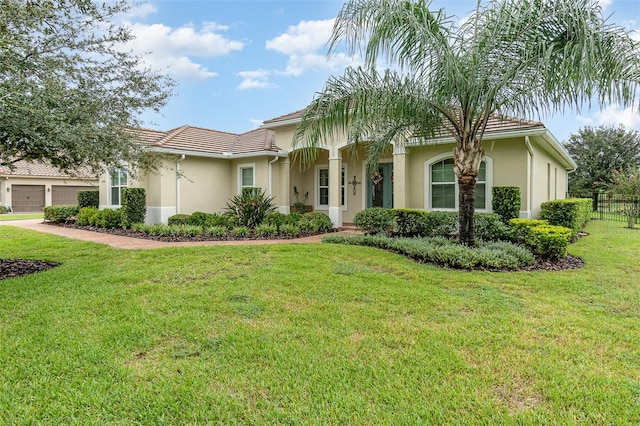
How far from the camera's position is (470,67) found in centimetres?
732

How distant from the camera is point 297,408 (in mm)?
2828

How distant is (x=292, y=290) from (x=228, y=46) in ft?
46.1

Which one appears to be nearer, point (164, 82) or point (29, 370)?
point (29, 370)

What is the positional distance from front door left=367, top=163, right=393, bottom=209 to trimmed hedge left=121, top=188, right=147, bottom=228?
29.7 ft

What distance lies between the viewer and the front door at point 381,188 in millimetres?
15102

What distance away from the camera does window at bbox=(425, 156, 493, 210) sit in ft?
40.1

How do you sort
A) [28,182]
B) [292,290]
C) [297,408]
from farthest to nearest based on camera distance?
1. [28,182]
2. [292,290]
3. [297,408]

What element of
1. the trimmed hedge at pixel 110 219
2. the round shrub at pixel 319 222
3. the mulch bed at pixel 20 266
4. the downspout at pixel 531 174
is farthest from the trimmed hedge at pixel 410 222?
the trimmed hedge at pixel 110 219

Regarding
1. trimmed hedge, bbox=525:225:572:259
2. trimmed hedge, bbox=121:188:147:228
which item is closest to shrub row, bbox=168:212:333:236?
trimmed hedge, bbox=121:188:147:228

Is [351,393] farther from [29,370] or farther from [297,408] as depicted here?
[29,370]

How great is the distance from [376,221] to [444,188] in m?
2.71

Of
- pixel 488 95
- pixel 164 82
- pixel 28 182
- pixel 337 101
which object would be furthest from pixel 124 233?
pixel 28 182

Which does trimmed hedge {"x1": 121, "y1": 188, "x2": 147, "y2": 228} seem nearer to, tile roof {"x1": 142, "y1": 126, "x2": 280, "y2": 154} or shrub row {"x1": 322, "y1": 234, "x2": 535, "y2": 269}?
tile roof {"x1": 142, "y1": 126, "x2": 280, "y2": 154}

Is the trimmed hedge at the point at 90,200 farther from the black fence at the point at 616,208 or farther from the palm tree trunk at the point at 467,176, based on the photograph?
the black fence at the point at 616,208
